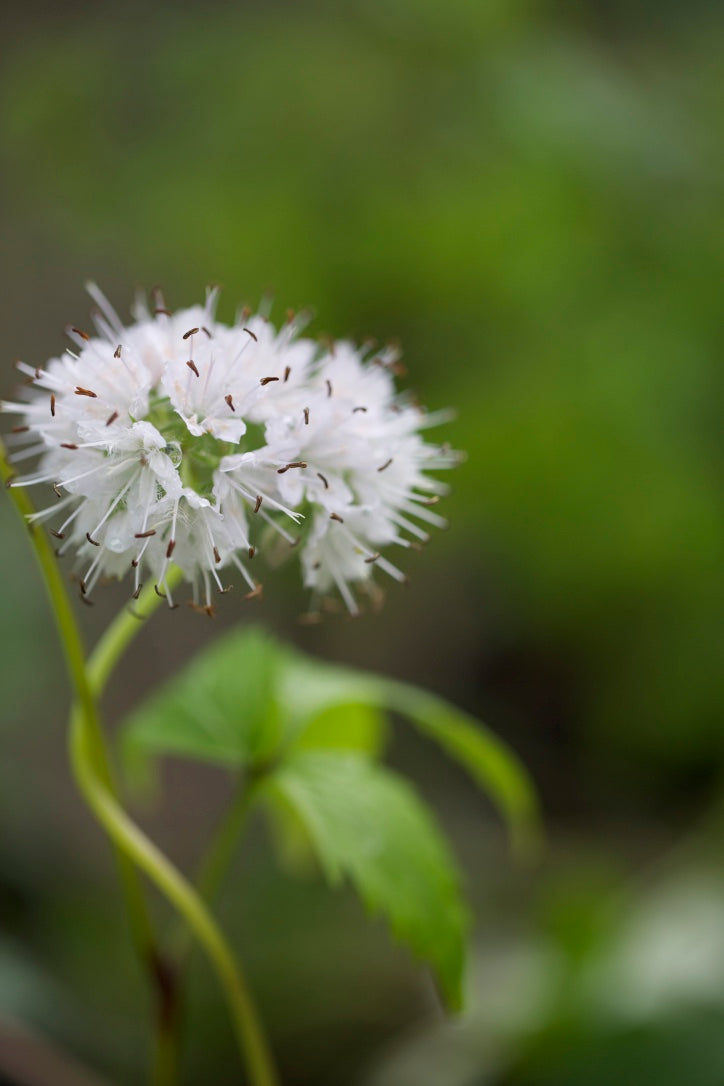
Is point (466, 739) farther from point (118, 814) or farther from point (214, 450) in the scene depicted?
point (214, 450)

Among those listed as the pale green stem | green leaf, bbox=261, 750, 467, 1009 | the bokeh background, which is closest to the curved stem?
the pale green stem

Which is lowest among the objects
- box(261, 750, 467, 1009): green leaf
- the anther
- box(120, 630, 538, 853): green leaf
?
box(261, 750, 467, 1009): green leaf

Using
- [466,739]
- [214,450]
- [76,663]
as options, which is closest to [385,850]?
[466,739]

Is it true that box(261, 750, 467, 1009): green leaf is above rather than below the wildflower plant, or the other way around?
below

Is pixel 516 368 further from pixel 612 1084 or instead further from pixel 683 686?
pixel 612 1084

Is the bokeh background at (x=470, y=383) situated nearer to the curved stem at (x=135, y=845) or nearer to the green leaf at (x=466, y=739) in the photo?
the green leaf at (x=466, y=739)

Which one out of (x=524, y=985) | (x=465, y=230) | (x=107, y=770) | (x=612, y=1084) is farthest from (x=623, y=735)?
(x=107, y=770)

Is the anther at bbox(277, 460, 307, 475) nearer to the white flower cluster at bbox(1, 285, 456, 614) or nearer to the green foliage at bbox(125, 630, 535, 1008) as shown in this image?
the white flower cluster at bbox(1, 285, 456, 614)
